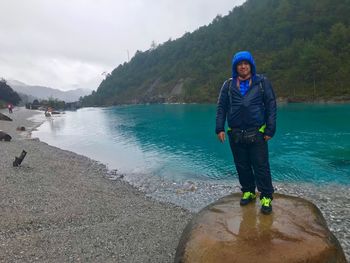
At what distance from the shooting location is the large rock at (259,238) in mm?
6555

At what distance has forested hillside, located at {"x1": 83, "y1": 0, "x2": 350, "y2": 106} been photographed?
304 ft

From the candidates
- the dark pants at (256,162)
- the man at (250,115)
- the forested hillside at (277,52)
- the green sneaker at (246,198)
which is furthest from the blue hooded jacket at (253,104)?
the forested hillside at (277,52)

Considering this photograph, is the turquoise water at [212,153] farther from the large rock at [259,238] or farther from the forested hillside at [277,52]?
the forested hillside at [277,52]

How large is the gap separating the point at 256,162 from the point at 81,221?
695cm

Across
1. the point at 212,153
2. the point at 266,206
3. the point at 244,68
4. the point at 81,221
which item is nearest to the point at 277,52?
the point at 212,153

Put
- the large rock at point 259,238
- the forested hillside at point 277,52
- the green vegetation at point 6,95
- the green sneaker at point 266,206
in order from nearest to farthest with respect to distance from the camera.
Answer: the large rock at point 259,238, the green sneaker at point 266,206, the forested hillside at point 277,52, the green vegetation at point 6,95

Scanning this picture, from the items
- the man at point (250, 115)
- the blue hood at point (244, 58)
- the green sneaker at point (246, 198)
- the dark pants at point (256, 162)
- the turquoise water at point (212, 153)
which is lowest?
the turquoise water at point (212, 153)

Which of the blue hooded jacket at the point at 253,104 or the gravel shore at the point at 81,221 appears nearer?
the blue hooded jacket at the point at 253,104

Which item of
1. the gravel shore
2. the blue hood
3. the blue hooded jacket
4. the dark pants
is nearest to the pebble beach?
the gravel shore

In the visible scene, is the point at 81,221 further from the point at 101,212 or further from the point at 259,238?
the point at 259,238

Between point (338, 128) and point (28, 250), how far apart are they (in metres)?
37.4

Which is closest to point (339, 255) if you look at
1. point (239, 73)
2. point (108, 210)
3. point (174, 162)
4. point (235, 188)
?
point (239, 73)

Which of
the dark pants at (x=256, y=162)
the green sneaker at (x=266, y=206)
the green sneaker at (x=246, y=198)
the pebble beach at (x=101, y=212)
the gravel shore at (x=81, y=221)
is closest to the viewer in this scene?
the dark pants at (x=256, y=162)

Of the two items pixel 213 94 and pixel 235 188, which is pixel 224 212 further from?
pixel 213 94
